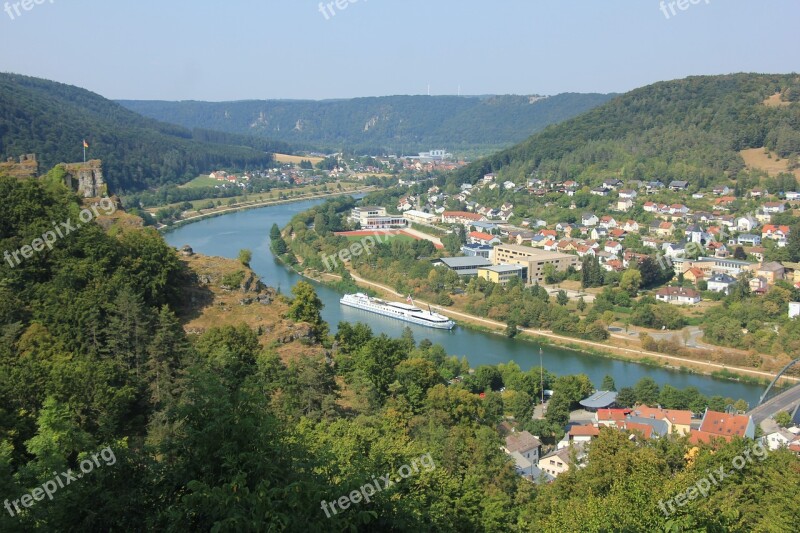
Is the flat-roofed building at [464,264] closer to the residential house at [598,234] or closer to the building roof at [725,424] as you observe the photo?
the residential house at [598,234]

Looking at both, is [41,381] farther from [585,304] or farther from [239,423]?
[585,304]

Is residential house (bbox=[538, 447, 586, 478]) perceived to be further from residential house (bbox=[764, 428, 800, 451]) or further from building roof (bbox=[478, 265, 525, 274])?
building roof (bbox=[478, 265, 525, 274])

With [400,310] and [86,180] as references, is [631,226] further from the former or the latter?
[86,180]

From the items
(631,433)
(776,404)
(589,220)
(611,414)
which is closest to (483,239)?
(589,220)

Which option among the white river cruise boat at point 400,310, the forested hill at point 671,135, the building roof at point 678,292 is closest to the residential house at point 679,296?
the building roof at point 678,292

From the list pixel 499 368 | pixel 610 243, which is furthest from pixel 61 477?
pixel 610 243
